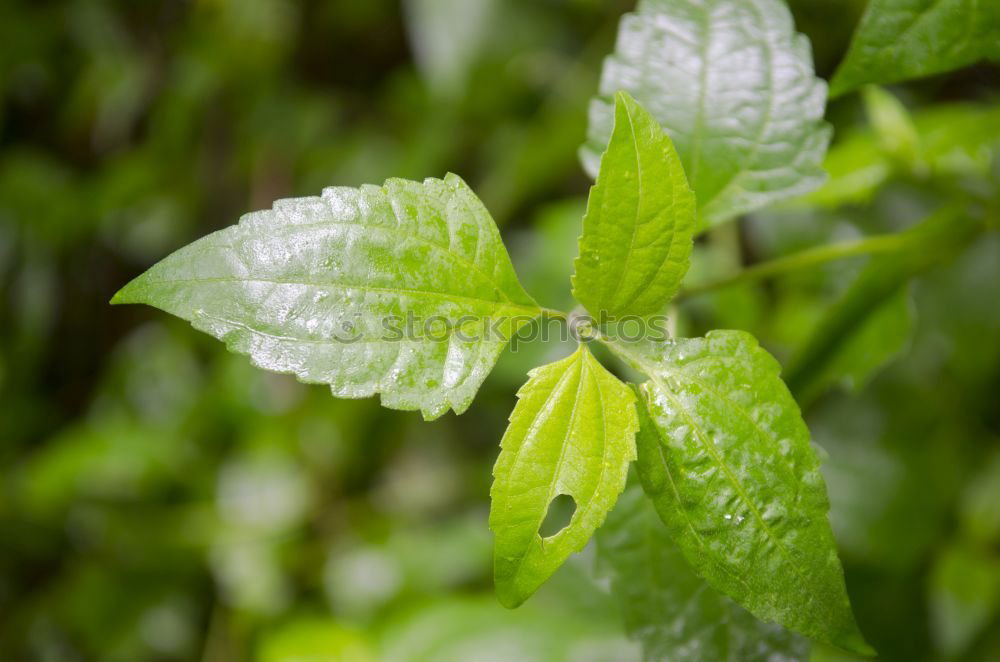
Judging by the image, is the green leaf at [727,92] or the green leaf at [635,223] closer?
the green leaf at [635,223]

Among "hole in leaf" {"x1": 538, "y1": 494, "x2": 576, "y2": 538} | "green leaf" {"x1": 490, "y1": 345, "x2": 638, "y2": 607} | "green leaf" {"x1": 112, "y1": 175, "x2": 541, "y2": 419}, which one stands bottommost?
"hole in leaf" {"x1": 538, "y1": 494, "x2": 576, "y2": 538}

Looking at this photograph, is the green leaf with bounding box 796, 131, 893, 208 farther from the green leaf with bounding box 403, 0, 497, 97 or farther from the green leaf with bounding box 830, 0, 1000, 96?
the green leaf with bounding box 403, 0, 497, 97

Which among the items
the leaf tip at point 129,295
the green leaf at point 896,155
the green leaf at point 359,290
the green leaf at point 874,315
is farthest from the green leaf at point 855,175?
the leaf tip at point 129,295

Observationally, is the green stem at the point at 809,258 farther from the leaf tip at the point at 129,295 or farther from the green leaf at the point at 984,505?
the green leaf at the point at 984,505

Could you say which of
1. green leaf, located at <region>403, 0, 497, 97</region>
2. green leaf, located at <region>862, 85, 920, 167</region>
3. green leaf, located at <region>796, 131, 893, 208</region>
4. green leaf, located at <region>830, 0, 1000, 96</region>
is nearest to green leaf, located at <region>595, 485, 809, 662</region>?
green leaf, located at <region>830, 0, 1000, 96</region>

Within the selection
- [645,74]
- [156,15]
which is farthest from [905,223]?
[156,15]

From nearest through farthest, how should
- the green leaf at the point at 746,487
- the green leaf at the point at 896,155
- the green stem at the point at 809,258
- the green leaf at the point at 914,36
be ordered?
the green leaf at the point at 746,487, the green leaf at the point at 914,36, the green stem at the point at 809,258, the green leaf at the point at 896,155

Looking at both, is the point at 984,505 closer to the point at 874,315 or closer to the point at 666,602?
the point at 874,315

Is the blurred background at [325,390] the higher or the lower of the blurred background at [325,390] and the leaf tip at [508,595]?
the lower
